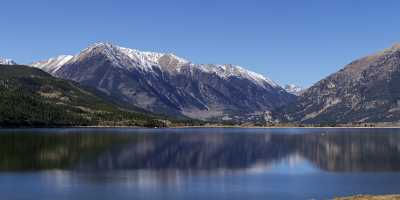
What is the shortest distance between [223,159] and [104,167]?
44.9 m

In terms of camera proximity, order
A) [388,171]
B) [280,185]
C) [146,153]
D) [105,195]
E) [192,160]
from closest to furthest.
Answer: [105,195] < [280,185] < [388,171] < [192,160] < [146,153]

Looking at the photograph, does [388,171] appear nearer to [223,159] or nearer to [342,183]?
[342,183]

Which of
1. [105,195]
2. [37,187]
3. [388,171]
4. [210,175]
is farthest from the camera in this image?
[388,171]

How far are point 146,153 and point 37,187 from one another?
92.5m

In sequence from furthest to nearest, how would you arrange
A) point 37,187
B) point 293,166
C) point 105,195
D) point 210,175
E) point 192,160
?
point 192,160
point 293,166
point 210,175
point 37,187
point 105,195

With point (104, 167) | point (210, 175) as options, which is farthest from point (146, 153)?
point (210, 175)

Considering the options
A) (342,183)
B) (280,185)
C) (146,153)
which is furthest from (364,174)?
(146,153)

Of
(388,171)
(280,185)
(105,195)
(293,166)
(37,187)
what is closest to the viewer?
(105,195)

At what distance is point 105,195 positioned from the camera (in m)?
92.5

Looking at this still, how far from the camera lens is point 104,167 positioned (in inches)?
5650

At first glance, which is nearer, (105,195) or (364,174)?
(105,195)

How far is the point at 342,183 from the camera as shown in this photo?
370ft

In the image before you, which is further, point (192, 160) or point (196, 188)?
point (192, 160)

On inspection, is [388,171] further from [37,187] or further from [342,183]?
[37,187]
